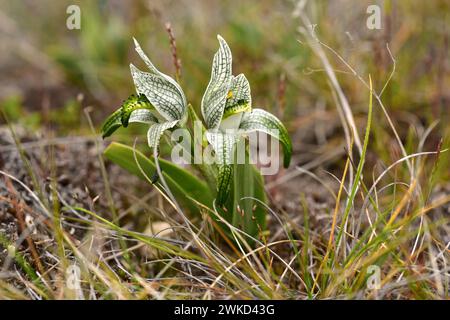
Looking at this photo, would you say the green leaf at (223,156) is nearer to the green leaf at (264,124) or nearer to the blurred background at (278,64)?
the green leaf at (264,124)

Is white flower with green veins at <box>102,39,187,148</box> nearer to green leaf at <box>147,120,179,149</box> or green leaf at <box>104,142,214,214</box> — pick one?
green leaf at <box>147,120,179,149</box>

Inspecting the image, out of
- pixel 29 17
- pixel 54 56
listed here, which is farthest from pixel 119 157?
pixel 29 17


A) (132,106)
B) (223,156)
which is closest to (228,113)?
(223,156)

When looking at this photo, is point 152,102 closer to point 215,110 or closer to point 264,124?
point 215,110

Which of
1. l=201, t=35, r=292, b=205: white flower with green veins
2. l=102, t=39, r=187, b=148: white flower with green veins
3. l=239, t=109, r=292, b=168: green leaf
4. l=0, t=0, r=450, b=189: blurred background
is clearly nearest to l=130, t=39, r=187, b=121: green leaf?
l=102, t=39, r=187, b=148: white flower with green veins

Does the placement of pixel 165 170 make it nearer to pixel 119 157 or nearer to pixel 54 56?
pixel 119 157

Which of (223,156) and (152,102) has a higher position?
(152,102)
